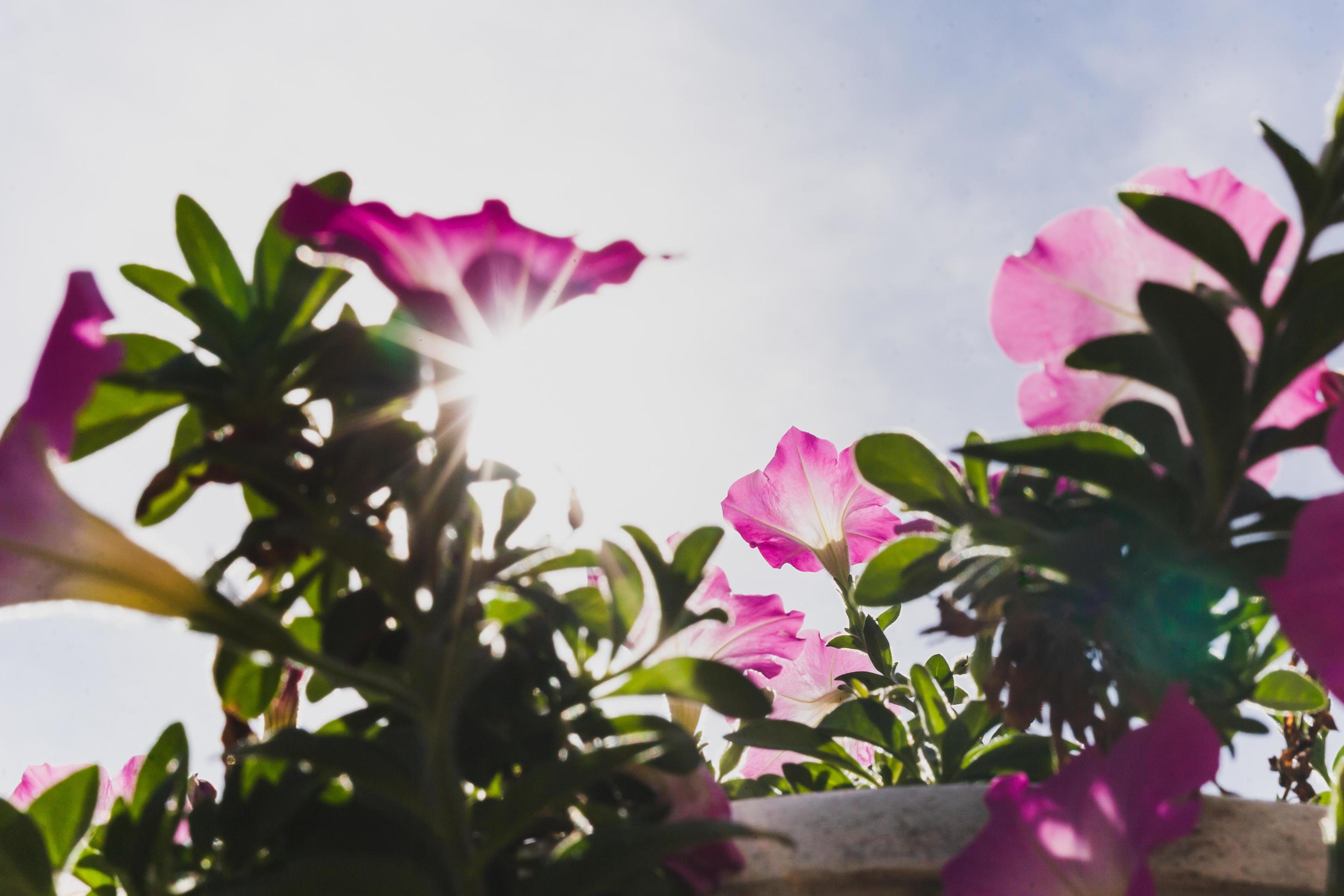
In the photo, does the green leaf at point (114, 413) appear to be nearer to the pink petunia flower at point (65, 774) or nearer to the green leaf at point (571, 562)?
the green leaf at point (571, 562)

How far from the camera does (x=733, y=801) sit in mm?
808

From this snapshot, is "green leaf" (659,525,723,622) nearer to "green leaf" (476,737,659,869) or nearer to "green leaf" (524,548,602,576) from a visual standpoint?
"green leaf" (524,548,602,576)

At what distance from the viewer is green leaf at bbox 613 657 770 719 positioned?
2.29ft

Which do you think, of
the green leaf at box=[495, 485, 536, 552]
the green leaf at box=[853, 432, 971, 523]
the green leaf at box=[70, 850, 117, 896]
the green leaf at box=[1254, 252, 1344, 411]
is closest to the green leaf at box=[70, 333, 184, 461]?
the green leaf at box=[495, 485, 536, 552]

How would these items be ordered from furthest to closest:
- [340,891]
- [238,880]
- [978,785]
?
[978,785] < [238,880] < [340,891]

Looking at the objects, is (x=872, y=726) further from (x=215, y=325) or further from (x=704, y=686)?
(x=215, y=325)

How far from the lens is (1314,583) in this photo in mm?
546

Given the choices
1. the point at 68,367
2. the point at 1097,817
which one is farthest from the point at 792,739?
the point at 68,367

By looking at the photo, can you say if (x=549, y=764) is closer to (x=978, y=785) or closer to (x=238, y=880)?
(x=238, y=880)

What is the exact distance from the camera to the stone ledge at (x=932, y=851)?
2.16 feet

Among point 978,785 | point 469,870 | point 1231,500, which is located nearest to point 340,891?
point 469,870

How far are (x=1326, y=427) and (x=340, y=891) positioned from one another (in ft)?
2.13

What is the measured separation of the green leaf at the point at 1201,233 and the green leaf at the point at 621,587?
1.37 ft

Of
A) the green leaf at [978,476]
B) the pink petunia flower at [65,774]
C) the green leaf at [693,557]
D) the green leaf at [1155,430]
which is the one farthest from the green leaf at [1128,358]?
the pink petunia flower at [65,774]
